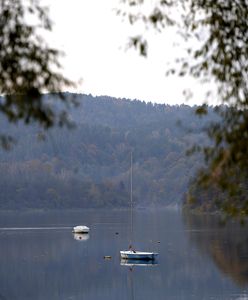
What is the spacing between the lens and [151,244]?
8731cm

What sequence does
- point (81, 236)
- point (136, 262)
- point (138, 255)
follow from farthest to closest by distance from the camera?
point (81, 236), point (136, 262), point (138, 255)

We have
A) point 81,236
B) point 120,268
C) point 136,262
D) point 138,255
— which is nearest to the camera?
point 120,268

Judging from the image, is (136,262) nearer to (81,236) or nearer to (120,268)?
(120,268)

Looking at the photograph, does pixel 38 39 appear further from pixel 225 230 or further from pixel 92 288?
pixel 225 230

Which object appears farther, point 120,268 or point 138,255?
point 138,255

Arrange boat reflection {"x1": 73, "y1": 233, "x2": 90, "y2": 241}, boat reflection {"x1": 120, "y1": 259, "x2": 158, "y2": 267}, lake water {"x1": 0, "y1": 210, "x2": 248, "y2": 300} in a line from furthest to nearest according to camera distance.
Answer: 1. boat reflection {"x1": 73, "y1": 233, "x2": 90, "y2": 241}
2. boat reflection {"x1": 120, "y1": 259, "x2": 158, "y2": 267}
3. lake water {"x1": 0, "y1": 210, "x2": 248, "y2": 300}

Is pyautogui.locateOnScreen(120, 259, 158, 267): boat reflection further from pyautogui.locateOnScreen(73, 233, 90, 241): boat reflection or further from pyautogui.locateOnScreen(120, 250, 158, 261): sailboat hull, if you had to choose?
pyautogui.locateOnScreen(73, 233, 90, 241): boat reflection

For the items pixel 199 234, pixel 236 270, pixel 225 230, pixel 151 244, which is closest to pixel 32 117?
pixel 236 270

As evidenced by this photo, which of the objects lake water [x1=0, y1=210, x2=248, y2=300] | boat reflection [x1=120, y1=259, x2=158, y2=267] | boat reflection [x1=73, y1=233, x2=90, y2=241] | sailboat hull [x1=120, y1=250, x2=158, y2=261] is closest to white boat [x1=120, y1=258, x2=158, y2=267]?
boat reflection [x1=120, y1=259, x2=158, y2=267]

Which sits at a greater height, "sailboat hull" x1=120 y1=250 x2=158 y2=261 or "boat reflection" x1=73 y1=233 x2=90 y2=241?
"sailboat hull" x1=120 y1=250 x2=158 y2=261

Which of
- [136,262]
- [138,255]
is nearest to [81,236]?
[136,262]

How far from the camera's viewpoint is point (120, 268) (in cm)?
6625

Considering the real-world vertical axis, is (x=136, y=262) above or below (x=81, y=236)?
above

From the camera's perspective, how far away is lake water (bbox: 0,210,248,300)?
2130 inches
